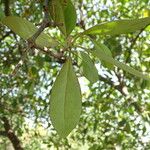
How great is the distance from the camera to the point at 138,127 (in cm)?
349

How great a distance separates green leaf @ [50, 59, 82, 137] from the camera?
738 mm

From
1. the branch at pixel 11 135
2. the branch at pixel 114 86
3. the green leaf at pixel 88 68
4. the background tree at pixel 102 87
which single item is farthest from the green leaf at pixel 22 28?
the branch at pixel 11 135

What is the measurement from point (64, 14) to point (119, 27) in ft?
0.42

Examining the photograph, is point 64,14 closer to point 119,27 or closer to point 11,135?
point 119,27

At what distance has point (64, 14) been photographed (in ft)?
2.62

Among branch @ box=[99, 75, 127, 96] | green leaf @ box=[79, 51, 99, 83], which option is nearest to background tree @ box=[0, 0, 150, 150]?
branch @ box=[99, 75, 127, 96]

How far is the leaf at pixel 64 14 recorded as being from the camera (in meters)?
0.78

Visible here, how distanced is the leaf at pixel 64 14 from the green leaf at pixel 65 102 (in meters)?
0.07

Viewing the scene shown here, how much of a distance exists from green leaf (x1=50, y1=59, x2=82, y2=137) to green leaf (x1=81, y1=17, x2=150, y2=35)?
81mm

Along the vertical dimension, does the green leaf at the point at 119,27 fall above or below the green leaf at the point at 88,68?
below

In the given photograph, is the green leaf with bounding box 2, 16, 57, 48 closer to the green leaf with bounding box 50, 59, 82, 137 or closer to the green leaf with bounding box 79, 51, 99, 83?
the green leaf with bounding box 50, 59, 82, 137

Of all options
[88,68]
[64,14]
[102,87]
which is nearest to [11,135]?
[102,87]

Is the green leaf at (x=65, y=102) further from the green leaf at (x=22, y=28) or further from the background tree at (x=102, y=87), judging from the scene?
the background tree at (x=102, y=87)

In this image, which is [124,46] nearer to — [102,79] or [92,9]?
[102,79]
